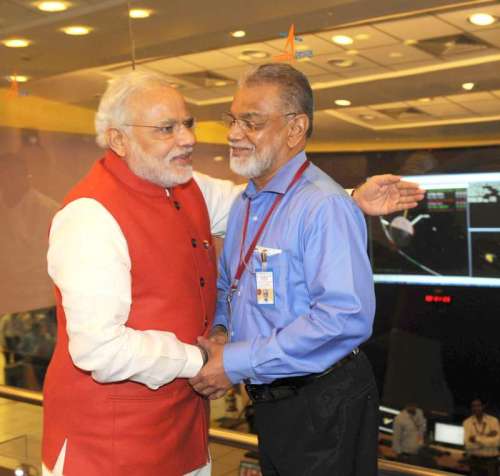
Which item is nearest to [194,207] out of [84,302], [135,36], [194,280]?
[194,280]

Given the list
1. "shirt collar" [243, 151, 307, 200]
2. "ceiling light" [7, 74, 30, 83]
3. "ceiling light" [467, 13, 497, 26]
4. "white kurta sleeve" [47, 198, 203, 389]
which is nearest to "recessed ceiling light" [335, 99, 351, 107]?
"ceiling light" [467, 13, 497, 26]

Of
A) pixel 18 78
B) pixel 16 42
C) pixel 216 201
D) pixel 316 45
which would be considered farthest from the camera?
pixel 18 78

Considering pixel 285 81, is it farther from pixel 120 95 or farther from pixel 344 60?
pixel 344 60

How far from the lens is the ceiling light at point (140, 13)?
159 inches

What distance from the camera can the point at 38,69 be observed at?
4.80 meters

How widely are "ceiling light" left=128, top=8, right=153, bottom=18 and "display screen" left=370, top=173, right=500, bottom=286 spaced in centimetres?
170

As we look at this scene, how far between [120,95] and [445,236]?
2.46 m

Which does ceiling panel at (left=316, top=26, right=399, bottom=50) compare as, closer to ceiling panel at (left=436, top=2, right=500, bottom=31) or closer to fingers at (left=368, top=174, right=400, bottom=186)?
ceiling panel at (left=436, top=2, right=500, bottom=31)

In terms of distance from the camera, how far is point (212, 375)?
2119 mm

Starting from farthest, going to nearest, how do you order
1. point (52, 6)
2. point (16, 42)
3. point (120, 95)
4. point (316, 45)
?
point (16, 42), point (52, 6), point (316, 45), point (120, 95)

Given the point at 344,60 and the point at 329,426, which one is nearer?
the point at 329,426

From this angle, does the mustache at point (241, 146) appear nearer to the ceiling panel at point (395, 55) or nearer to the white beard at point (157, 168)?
the white beard at point (157, 168)

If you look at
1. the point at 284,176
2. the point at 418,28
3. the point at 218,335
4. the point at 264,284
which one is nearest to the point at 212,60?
the point at 418,28

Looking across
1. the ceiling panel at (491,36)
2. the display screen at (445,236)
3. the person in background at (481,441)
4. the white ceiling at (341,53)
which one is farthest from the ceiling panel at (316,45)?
the person in background at (481,441)
